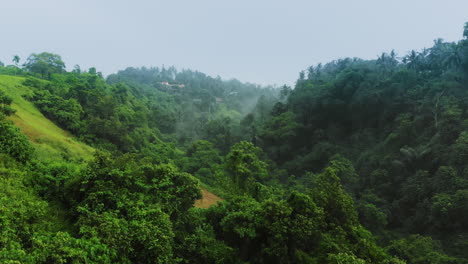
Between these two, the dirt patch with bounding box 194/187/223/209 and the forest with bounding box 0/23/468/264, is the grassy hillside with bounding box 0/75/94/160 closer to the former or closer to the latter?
the forest with bounding box 0/23/468/264

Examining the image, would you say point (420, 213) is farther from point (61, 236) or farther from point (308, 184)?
point (61, 236)

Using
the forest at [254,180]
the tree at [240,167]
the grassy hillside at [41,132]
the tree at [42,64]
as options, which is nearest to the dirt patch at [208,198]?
the forest at [254,180]

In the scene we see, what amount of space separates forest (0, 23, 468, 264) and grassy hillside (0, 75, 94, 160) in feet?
0.45

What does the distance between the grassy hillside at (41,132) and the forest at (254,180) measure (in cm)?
14

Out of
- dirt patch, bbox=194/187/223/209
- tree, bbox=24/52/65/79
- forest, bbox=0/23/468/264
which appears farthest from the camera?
tree, bbox=24/52/65/79

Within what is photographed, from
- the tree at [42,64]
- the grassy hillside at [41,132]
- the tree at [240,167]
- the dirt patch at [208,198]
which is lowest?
the dirt patch at [208,198]

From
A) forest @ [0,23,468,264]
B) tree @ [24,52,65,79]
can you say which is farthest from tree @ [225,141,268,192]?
tree @ [24,52,65,79]

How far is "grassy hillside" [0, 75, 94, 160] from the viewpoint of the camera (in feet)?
57.2

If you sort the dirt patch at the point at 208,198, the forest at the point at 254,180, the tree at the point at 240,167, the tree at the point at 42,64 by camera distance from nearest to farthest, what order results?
the forest at the point at 254,180
the tree at the point at 240,167
the dirt patch at the point at 208,198
the tree at the point at 42,64

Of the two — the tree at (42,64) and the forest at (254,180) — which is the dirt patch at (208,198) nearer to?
the forest at (254,180)

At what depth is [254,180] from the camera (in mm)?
16375

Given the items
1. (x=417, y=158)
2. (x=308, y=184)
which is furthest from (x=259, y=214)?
(x=417, y=158)

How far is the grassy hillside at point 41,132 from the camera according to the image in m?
17.4

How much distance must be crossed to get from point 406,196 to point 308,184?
6.85m
